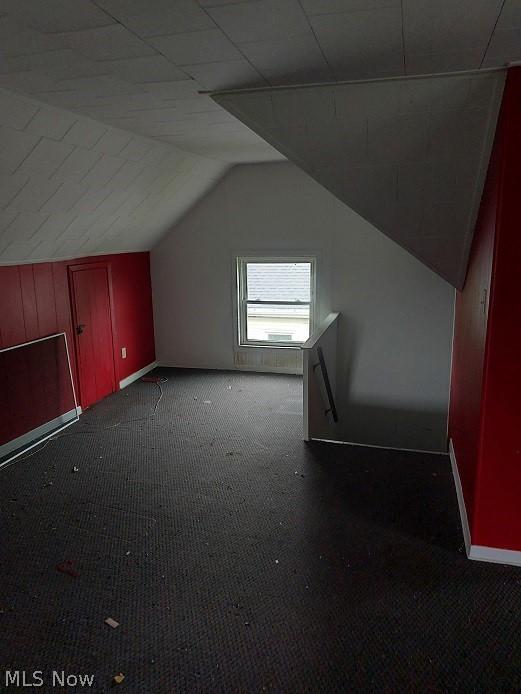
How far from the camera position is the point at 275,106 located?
2.61 metres

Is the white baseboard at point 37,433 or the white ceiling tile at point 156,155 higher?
the white ceiling tile at point 156,155

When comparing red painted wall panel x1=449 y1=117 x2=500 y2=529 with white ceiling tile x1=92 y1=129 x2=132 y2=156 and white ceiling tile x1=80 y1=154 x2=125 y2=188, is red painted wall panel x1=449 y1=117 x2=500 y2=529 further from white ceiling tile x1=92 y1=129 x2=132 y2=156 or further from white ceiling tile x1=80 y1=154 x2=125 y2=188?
white ceiling tile x1=80 y1=154 x2=125 y2=188

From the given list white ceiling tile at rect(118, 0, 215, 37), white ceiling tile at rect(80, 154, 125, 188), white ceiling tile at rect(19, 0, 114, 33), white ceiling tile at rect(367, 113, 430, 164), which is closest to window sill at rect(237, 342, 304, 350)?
white ceiling tile at rect(80, 154, 125, 188)

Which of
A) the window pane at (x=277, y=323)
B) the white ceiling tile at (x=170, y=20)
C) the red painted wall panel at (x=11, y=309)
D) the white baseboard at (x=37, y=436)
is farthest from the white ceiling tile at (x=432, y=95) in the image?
the white baseboard at (x=37, y=436)

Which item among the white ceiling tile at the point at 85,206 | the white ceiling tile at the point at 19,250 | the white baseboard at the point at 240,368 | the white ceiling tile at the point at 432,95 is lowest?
the white baseboard at the point at 240,368

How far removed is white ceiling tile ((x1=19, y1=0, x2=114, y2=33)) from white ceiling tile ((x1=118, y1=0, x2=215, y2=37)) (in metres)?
0.09

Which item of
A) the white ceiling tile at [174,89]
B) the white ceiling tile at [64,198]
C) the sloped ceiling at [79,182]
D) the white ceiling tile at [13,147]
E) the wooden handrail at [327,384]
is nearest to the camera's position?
the white ceiling tile at [174,89]

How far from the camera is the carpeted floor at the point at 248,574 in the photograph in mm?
2014

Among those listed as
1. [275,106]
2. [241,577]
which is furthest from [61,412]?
[275,106]

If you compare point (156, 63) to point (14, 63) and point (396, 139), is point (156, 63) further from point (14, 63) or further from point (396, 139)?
point (396, 139)

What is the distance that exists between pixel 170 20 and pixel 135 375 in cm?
439

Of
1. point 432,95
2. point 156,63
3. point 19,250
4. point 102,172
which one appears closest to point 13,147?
point 102,172

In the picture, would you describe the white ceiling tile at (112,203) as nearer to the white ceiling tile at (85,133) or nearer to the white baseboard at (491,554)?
the white ceiling tile at (85,133)

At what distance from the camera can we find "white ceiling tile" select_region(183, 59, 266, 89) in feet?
7.30
